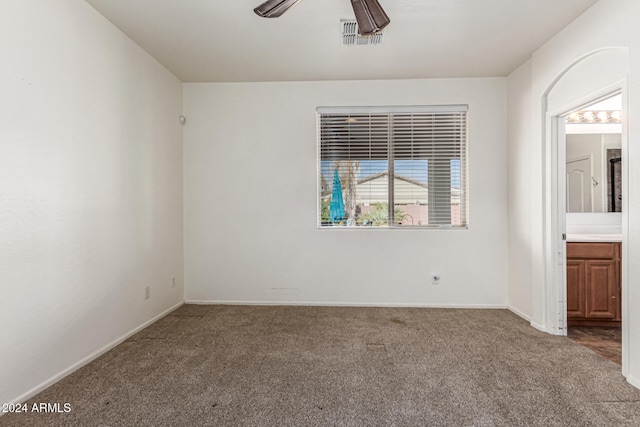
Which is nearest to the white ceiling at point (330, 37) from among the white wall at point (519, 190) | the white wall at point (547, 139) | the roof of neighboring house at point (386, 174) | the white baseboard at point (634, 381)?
the white wall at point (547, 139)

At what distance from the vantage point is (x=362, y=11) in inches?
79.1

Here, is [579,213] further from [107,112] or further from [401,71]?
[107,112]

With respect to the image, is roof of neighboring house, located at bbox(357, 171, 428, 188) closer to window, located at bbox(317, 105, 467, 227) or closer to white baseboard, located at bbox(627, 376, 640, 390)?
window, located at bbox(317, 105, 467, 227)

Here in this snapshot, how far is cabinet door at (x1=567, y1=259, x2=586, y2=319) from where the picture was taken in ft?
10.3

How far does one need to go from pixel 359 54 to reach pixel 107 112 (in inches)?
89.1

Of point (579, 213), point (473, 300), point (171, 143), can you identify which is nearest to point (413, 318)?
point (473, 300)

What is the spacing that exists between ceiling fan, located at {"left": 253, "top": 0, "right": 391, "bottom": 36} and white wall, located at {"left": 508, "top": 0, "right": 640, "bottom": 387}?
5.12 feet

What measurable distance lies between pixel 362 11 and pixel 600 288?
3282mm

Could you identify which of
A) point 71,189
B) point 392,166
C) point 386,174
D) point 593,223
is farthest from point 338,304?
point 593,223

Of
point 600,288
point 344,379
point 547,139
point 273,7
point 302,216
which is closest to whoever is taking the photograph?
point 273,7

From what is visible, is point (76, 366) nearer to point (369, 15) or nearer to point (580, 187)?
point (369, 15)

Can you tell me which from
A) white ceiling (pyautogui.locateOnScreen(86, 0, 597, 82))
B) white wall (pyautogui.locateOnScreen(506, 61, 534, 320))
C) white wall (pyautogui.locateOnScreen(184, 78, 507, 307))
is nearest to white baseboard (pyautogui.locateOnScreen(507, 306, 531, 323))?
white wall (pyautogui.locateOnScreen(506, 61, 534, 320))

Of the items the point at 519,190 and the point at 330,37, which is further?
the point at 519,190

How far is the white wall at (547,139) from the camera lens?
2.05 m
